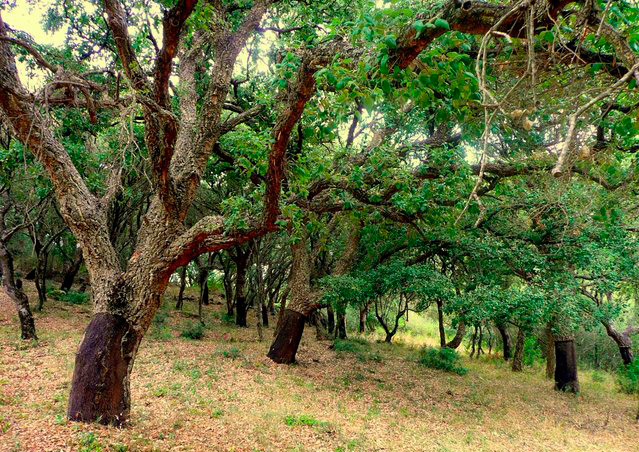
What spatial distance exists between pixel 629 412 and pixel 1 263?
Answer: 59.3 feet

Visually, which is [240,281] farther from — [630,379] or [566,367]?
[630,379]

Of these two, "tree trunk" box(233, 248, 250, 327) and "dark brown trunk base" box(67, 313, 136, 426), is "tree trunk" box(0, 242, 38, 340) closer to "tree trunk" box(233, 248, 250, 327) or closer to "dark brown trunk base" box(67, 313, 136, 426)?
"dark brown trunk base" box(67, 313, 136, 426)

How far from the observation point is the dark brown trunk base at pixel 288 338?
10.9 metres

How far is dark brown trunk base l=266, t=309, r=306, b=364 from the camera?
1087 cm

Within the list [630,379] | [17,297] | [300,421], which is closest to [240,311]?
[17,297]

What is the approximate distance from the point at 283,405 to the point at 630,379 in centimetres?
1368

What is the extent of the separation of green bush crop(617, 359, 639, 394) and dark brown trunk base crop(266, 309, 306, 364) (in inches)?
482

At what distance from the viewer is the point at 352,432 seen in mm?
6680

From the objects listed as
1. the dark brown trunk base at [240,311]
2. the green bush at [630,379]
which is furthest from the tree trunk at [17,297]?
the green bush at [630,379]

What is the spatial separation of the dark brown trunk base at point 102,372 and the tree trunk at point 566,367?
13.4 metres

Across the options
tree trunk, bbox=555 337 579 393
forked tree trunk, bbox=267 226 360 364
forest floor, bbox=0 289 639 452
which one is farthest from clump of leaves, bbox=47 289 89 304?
tree trunk, bbox=555 337 579 393

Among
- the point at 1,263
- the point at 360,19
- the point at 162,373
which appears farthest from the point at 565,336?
the point at 1,263

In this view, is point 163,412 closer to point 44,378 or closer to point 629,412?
point 44,378

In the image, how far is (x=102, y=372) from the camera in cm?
486
